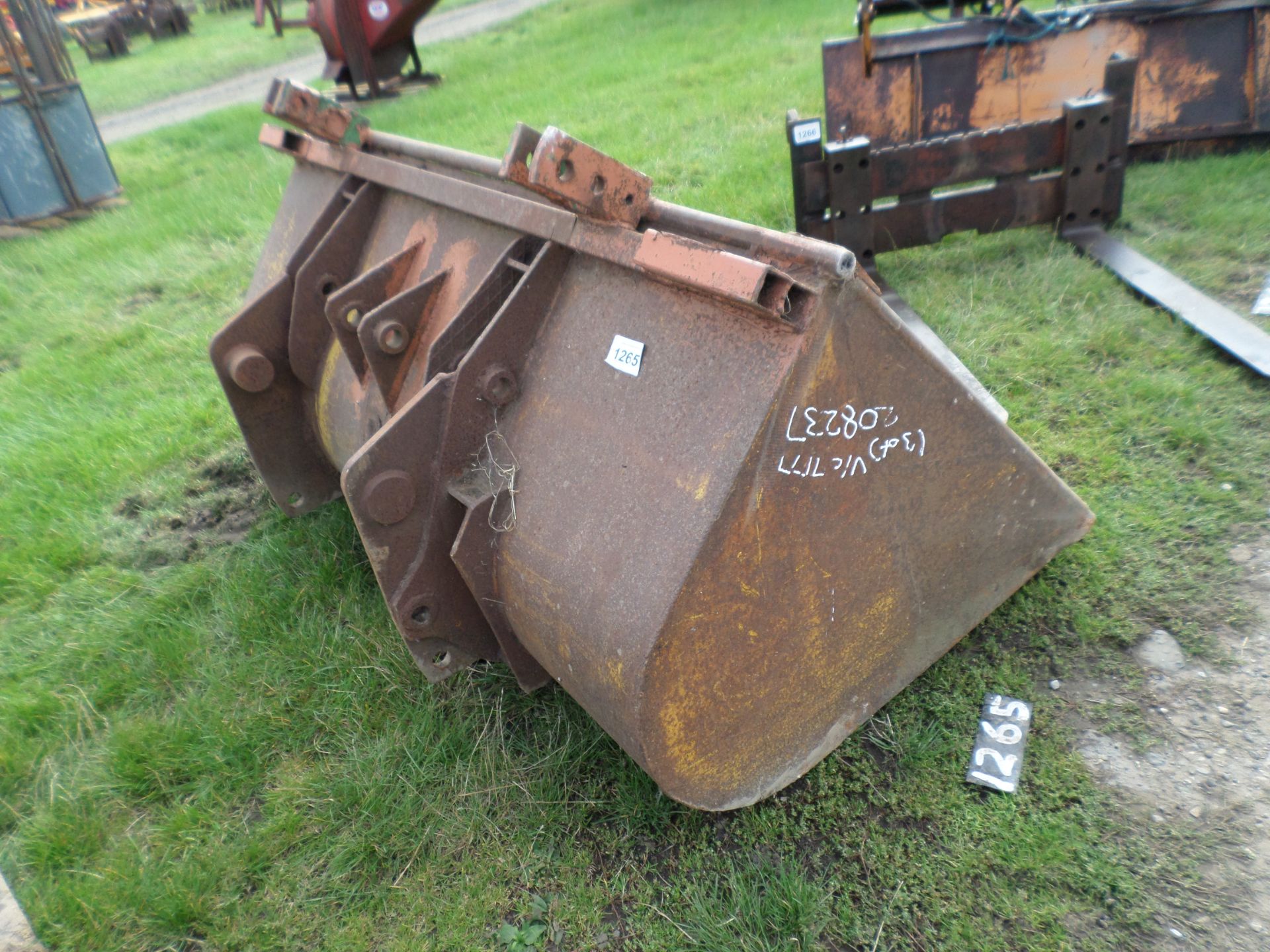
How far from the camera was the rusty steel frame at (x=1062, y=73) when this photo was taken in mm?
4895

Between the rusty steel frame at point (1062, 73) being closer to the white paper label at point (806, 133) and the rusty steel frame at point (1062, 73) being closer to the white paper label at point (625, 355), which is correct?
the white paper label at point (806, 133)

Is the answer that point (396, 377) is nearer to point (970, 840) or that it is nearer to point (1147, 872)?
point (970, 840)

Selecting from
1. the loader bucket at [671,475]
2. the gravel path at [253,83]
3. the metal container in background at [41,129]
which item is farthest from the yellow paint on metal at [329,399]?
the gravel path at [253,83]

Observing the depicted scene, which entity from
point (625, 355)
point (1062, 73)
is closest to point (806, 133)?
point (1062, 73)

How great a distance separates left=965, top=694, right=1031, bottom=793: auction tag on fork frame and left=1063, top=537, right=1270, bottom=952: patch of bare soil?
14 centimetres

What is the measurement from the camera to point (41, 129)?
8.25m

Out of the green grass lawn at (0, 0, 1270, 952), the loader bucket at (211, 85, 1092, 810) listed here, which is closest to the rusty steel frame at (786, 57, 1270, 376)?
A: the green grass lawn at (0, 0, 1270, 952)

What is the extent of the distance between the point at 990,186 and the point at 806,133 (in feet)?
3.12

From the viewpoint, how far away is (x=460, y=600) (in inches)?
88.2

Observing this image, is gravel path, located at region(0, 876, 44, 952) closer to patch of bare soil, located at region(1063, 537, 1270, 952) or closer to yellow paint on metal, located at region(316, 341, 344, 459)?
yellow paint on metal, located at region(316, 341, 344, 459)

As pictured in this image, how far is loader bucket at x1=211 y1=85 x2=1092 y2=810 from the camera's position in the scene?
167 centimetres

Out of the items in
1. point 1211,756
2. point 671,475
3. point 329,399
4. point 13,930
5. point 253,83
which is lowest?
point 1211,756

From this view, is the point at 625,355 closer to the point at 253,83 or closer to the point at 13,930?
the point at 13,930

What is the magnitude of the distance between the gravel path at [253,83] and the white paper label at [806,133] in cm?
1023
